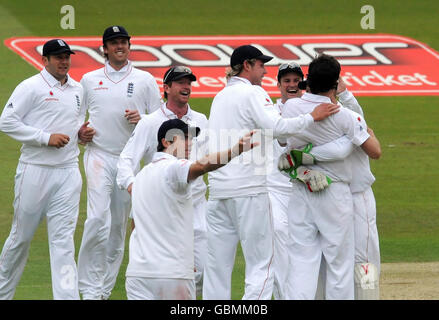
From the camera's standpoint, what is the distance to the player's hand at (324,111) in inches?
274

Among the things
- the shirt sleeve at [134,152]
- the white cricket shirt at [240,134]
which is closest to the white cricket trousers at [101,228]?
the shirt sleeve at [134,152]

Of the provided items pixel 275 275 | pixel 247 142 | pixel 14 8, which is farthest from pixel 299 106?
pixel 14 8

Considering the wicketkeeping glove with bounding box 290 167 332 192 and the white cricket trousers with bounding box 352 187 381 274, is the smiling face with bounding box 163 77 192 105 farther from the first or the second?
the white cricket trousers with bounding box 352 187 381 274

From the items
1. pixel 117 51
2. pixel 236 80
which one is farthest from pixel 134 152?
pixel 117 51

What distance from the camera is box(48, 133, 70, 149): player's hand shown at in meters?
8.28

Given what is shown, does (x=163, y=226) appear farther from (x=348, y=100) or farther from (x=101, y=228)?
(x=101, y=228)

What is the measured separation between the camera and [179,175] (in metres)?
6.15

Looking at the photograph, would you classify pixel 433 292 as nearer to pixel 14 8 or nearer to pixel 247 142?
pixel 247 142

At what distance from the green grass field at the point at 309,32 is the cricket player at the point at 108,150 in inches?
13.8

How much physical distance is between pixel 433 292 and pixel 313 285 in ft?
7.17

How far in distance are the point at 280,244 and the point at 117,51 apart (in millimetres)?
2405

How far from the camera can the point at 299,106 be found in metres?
7.19

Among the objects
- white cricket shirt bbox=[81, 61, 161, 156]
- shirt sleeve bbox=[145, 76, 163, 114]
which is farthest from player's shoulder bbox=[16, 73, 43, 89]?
shirt sleeve bbox=[145, 76, 163, 114]

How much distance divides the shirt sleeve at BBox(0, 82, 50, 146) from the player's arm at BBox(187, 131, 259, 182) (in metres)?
2.52
